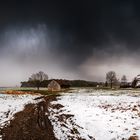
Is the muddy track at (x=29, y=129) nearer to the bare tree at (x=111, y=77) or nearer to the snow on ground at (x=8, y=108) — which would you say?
the snow on ground at (x=8, y=108)

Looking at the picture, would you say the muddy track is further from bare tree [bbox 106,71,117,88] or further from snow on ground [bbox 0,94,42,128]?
bare tree [bbox 106,71,117,88]

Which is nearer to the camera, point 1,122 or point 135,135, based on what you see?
point 135,135

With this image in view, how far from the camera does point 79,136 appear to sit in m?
14.5

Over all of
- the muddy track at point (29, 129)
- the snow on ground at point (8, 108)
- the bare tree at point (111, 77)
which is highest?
the bare tree at point (111, 77)

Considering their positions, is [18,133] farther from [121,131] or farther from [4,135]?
[121,131]

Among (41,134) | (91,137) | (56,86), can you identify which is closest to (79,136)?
(91,137)

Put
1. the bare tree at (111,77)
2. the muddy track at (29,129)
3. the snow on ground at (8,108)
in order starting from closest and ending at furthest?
1. the muddy track at (29,129)
2. the snow on ground at (8,108)
3. the bare tree at (111,77)

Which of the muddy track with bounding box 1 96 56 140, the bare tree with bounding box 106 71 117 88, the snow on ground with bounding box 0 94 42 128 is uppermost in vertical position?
the bare tree with bounding box 106 71 117 88

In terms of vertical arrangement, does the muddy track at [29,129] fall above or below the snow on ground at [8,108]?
below

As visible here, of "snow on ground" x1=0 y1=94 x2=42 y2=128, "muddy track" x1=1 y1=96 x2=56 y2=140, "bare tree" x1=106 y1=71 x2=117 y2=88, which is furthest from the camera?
"bare tree" x1=106 y1=71 x2=117 y2=88

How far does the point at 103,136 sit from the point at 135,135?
1817 millimetres

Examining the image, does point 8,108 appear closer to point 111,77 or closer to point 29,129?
point 29,129

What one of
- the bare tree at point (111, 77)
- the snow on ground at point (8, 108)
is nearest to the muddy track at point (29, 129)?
the snow on ground at point (8, 108)

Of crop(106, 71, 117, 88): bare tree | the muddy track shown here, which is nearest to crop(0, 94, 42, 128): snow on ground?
the muddy track
